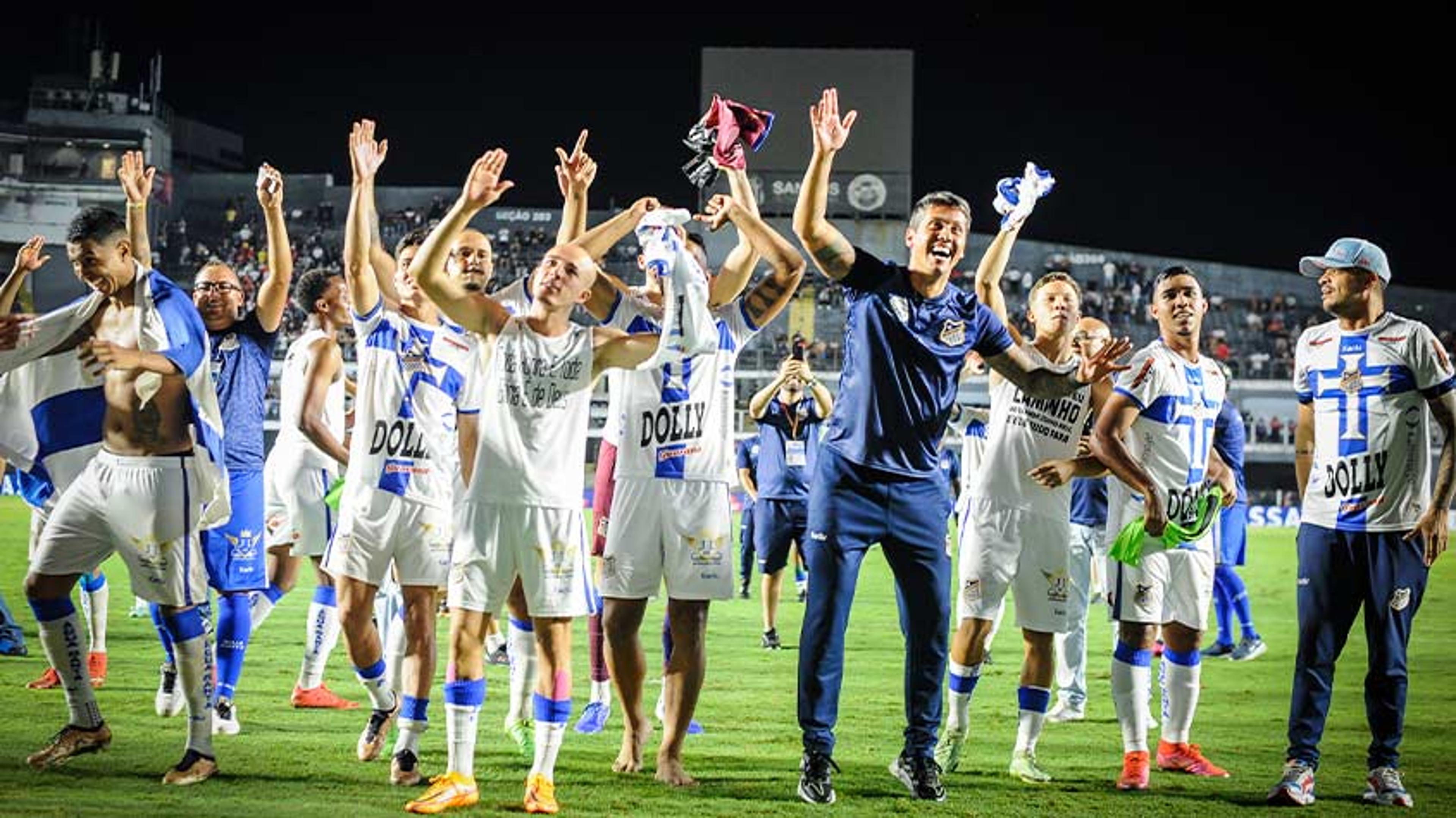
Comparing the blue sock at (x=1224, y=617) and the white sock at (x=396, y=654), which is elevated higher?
the white sock at (x=396, y=654)

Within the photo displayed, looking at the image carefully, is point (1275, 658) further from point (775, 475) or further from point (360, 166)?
point (360, 166)

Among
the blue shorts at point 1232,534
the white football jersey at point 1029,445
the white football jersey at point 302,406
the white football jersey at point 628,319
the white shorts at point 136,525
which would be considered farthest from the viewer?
the blue shorts at point 1232,534

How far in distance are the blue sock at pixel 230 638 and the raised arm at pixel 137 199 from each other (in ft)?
6.40

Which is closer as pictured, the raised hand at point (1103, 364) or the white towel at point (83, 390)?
the white towel at point (83, 390)

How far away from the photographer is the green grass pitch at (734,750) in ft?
22.4

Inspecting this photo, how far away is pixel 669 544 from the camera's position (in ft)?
24.4

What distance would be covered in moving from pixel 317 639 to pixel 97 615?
6.94ft

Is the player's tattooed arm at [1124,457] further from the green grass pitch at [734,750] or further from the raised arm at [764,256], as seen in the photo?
the raised arm at [764,256]

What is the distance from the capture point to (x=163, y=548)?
7.11 m

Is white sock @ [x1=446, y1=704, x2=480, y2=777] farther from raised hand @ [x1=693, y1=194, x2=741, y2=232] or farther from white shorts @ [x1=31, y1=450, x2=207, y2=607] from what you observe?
raised hand @ [x1=693, y1=194, x2=741, y2=232]

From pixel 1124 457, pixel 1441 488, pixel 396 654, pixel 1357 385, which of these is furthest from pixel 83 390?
pixel 1441 488

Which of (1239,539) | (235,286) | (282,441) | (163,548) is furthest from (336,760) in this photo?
(1239,539)

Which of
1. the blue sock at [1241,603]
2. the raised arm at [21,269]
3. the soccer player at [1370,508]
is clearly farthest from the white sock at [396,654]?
the blue sock at [1241,603]

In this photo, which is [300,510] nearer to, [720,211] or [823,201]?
[720,211]
